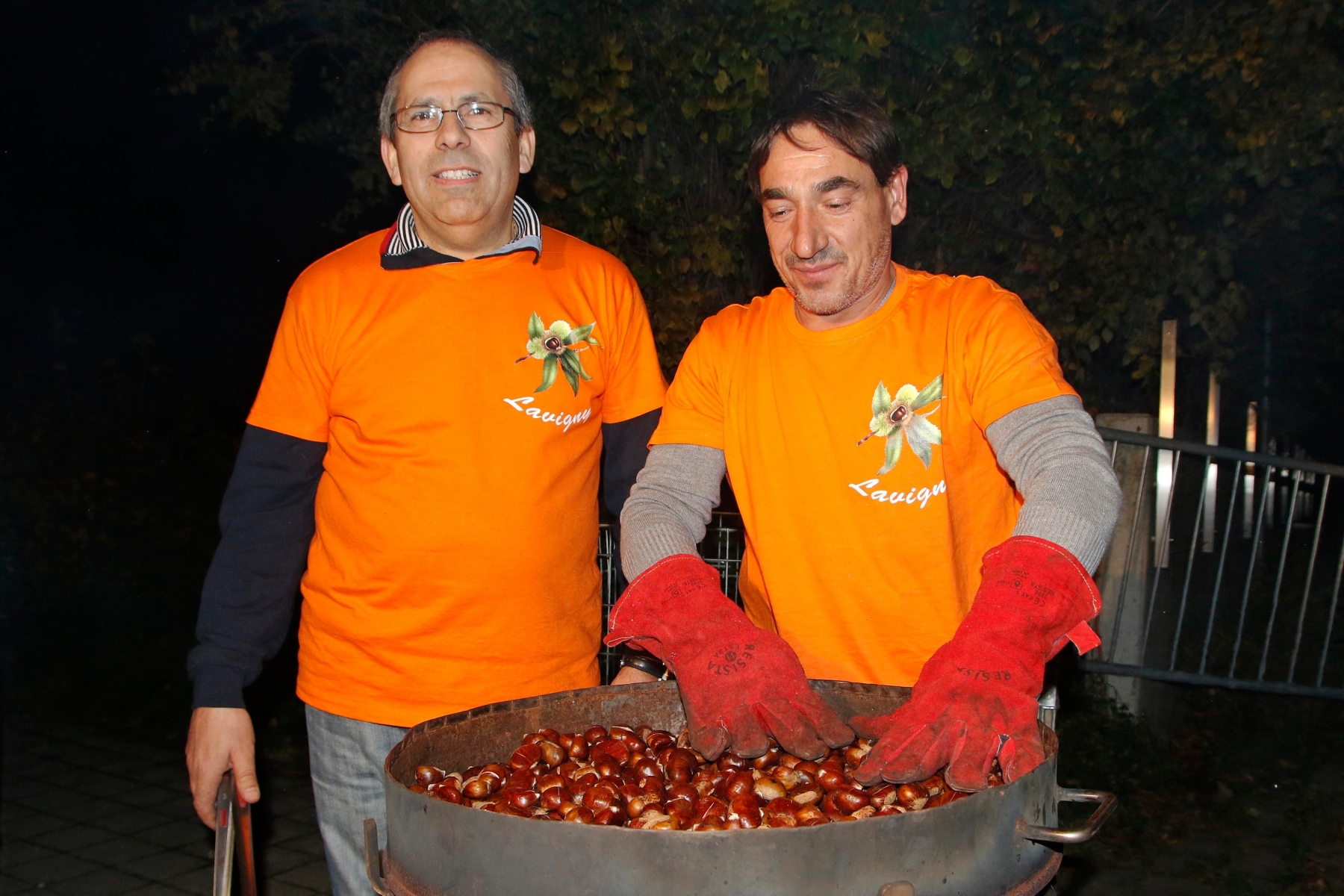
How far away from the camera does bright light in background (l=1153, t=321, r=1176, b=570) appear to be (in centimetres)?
678

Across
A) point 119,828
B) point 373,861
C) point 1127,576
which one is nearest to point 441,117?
point 373,861

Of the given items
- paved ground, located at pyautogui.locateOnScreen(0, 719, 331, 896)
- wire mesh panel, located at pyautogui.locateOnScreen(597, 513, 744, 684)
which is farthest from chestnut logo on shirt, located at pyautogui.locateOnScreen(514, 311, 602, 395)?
paved ground, located at pyautogui.locateOnScreen(0, 719, 331, 896)

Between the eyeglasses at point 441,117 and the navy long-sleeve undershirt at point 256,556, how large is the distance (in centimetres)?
80

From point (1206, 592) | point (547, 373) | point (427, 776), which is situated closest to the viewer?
point (427, 776)

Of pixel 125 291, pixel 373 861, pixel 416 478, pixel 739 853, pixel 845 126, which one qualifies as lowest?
pixel 373 861

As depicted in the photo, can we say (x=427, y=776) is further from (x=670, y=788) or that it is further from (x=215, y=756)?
(x=215, y=756)

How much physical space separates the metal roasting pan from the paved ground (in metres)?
3.81

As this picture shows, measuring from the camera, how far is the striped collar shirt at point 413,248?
9.02 feet

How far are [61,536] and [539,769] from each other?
36.4 feet

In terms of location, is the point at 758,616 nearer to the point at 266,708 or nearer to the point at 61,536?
the point at 266,708

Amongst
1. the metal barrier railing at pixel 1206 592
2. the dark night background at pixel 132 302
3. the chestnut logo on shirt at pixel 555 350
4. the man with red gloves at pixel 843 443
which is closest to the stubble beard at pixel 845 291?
the man with red gloves at pixel 843 443

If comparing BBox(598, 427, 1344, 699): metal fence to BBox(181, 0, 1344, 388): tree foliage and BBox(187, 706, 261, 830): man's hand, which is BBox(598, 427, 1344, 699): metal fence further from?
BBox(187, 706, 261, 830): man's hand

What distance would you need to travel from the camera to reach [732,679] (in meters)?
2.02

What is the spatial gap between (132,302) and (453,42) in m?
11.2
